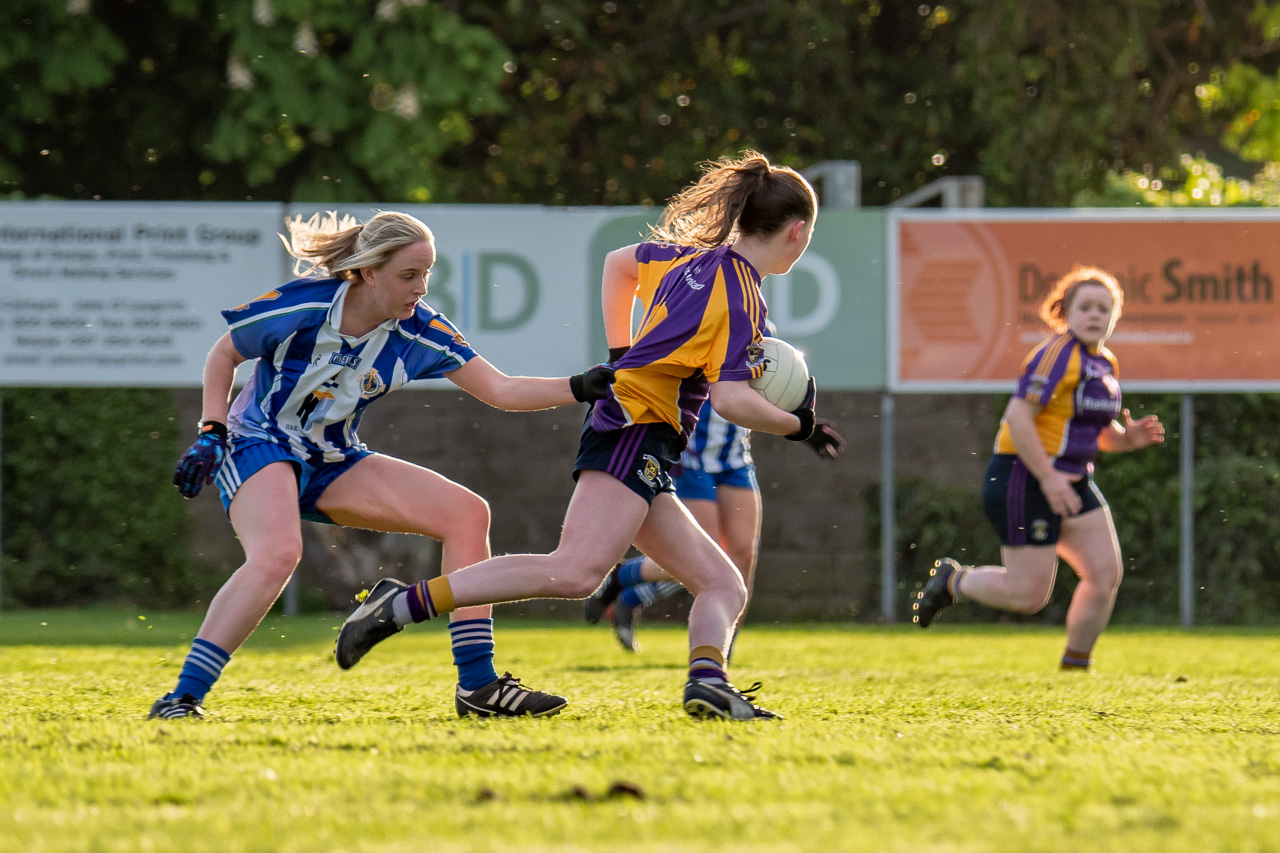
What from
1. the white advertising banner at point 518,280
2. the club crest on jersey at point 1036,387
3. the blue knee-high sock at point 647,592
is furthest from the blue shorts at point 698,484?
the white advertising banner at point 518,280

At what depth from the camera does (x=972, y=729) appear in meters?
4.56

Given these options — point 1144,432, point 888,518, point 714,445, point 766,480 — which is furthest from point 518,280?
point 1144,432

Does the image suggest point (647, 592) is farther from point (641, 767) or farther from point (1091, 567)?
point (641, 767)

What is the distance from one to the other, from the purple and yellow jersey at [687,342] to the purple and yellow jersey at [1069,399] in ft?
9.86

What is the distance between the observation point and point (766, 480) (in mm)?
12148

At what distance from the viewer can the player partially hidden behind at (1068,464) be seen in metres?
7.19

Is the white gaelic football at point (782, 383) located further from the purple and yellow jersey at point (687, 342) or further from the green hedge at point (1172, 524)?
the green hedge at point (1172, 524)

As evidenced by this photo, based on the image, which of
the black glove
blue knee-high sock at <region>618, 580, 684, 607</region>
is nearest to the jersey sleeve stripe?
the black glove

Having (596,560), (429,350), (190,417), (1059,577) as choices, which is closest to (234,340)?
(429,350)

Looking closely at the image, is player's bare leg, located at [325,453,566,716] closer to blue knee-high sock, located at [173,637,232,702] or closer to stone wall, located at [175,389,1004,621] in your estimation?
blue knee-high sock, located at [173,637,232,702]

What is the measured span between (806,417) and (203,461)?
5.84ft

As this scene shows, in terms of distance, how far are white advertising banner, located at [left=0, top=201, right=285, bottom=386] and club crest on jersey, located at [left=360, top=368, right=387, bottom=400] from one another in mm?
6155

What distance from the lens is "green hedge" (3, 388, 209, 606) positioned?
1136 centimetres

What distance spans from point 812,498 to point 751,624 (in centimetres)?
116
